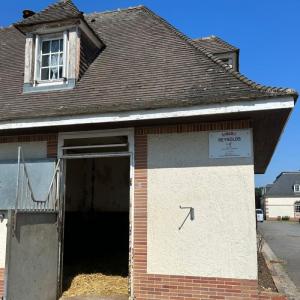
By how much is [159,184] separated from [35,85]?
4188 millimetres

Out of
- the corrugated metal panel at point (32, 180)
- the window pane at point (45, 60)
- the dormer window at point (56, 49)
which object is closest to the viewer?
the corrugated metal panel at point (32, 180)

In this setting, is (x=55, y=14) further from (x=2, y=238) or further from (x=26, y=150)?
(x=2, y=238)

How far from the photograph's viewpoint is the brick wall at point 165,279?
7.77 m

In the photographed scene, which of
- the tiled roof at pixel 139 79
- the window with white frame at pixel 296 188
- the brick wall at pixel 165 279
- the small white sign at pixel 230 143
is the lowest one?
the brick wall at pixel 165 279

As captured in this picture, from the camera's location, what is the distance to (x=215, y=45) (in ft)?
41.6

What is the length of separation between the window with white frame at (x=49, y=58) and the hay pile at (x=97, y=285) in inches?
185

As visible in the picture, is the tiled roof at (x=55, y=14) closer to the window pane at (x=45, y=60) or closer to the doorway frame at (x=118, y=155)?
the window pane at (x=45, y=60)

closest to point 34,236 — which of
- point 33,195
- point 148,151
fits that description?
point 33,195

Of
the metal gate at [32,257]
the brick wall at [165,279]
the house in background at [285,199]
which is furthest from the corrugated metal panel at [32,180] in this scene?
the house in background at [285,199]

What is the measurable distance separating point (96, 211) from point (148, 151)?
322 inches

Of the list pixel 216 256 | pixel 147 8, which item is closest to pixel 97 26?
pixel 147 8

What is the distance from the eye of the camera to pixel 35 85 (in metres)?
10.5

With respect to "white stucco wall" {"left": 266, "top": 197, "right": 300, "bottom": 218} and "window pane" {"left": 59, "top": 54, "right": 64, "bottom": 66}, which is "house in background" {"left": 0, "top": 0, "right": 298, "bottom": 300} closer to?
"window pane" {"left": 59, "top": 54, "right": 64, "bottom": 66}

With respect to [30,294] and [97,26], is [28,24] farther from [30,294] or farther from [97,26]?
[30,294]
